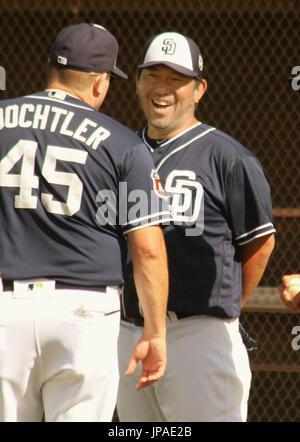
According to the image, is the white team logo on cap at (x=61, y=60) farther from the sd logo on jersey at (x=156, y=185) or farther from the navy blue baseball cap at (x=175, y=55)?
the navy blue baseball cap at (x=175, y=55)

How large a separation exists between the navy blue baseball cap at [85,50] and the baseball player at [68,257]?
0.12 meters

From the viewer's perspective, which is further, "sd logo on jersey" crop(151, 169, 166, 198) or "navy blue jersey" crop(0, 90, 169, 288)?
"sd logo on jersey" crop(151, 169, 166, 198)

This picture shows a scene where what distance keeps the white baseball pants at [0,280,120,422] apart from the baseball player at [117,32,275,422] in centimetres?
49

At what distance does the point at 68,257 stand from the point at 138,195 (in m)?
0.26

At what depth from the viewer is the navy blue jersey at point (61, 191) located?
2.24m

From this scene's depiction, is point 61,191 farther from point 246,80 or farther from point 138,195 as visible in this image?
point 246,80

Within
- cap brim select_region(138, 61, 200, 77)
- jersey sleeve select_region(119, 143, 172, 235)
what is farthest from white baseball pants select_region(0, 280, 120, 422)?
cap brim select_region(138, 61, 200, 77)

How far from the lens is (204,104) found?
5.22 meters

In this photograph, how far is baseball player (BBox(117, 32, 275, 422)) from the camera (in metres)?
2.72

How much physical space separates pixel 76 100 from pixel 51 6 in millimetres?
2909

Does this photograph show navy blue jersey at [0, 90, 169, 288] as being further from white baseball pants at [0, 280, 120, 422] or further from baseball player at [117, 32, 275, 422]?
baseball player at [117, 32, 275, 422]

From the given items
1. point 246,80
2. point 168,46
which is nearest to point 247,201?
point 168,46

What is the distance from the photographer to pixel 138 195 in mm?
2275

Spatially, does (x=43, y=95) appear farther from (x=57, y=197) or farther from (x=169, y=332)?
(x=169, y=332)
